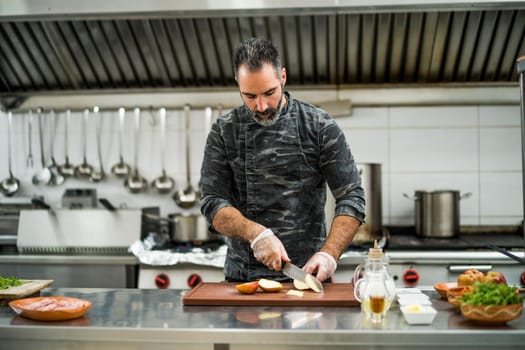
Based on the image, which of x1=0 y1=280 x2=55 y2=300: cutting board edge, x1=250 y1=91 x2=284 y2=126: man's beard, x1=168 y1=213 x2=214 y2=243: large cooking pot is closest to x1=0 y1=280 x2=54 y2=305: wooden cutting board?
x1=0 y1=280 x2=55 y2=300: cutting board edge

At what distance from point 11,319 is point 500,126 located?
364cm

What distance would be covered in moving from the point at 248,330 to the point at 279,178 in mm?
939

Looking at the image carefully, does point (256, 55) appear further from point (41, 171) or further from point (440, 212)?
point (41, 171)

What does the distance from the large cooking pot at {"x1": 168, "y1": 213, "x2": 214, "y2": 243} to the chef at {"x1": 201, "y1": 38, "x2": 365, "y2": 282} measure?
1.45 meters

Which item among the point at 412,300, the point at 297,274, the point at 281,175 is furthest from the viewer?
the point at 281,175

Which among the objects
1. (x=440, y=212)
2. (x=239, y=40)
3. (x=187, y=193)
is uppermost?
(x=239, y=40)

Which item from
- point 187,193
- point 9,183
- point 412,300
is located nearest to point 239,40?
point 187,193

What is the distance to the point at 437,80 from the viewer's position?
426 centimetres

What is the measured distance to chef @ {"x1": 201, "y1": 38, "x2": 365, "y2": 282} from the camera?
2.45 metres

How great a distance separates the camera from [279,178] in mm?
2512

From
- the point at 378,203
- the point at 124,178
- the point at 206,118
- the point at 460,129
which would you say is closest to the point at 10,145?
the point at 124,178

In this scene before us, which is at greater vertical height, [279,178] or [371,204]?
[279,178]

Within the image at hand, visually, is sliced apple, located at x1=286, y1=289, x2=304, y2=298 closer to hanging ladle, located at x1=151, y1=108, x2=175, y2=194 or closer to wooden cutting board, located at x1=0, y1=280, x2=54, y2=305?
wooden cutting board, located at x1=0, y1=280, x2=54, y2=305

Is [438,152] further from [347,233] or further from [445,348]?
[445,348]
